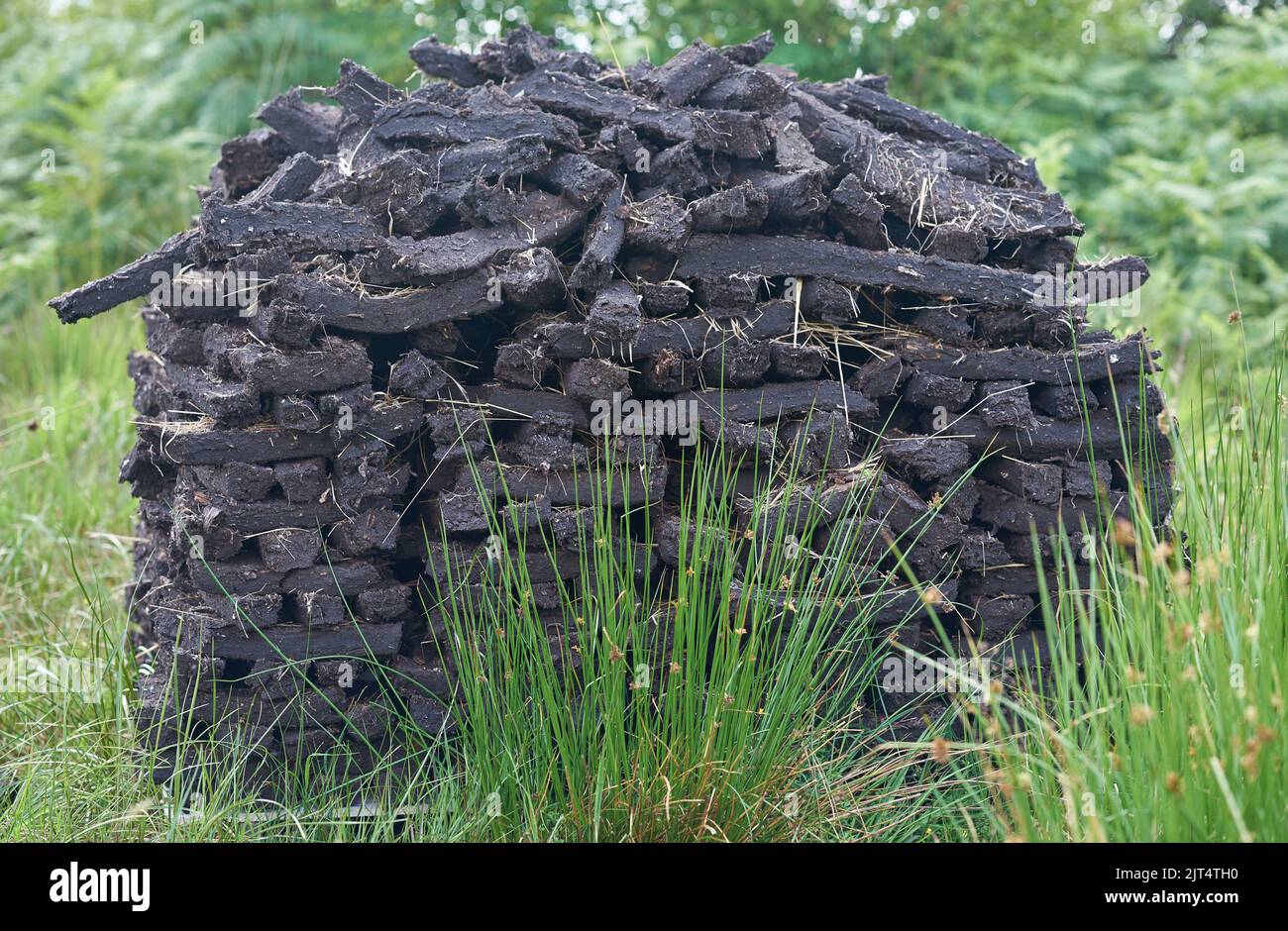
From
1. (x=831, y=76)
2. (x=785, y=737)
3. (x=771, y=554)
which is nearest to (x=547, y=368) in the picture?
(x=771, y=554)

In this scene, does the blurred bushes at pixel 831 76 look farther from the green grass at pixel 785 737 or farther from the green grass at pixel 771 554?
the green grass at pixel 785 737

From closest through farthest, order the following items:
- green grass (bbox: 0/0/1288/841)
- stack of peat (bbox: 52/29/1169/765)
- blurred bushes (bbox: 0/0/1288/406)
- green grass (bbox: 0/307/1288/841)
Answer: green grass (bbox: 0/307/1288/841)
green grass (bbox: 0/0/1288/841)
stack of peat (bbox: 52/29/1169/765)
blurred bushes (bbox: 0/0/1288/406)

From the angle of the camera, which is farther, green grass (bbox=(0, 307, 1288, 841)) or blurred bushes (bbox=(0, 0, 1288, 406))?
blurred bushes (bbox=(0, 0, 1288, 406))

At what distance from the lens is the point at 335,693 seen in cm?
373

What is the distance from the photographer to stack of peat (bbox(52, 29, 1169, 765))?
3.68 metres

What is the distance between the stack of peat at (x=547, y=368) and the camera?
368 cm

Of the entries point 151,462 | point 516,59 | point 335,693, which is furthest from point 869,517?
point 151,462

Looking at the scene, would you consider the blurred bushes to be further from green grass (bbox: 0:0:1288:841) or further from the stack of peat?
the stack of peat

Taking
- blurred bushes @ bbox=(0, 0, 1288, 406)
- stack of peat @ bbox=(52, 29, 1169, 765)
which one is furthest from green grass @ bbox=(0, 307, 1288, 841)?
blurred bushes @ bbox=(0, 0, 1288, 406)

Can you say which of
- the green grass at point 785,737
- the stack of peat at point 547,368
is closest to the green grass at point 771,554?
the green grass at point 785,737

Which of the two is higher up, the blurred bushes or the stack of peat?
the blurred bushes
